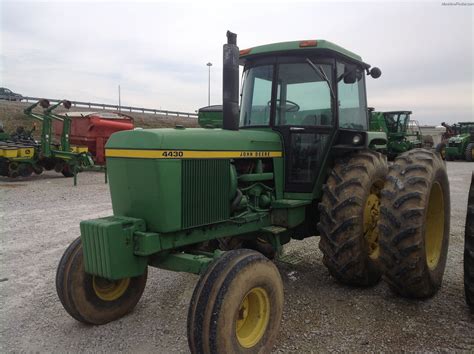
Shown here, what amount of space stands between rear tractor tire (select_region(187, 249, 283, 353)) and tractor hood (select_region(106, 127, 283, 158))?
94 cm

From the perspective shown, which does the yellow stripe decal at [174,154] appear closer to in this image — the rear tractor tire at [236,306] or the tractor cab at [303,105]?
the tractor cab at [303,105]

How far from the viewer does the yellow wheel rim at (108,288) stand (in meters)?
3.63

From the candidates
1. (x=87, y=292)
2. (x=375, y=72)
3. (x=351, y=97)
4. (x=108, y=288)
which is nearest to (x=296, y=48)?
(x=351, y=97)

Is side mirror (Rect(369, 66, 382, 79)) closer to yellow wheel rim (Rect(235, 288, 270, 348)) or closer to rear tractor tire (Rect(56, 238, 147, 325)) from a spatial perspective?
yellow wheel rim (Rect(235, 288, 270, 348))

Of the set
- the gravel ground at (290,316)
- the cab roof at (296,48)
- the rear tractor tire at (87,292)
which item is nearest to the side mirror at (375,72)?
the cab roof at (296,48)

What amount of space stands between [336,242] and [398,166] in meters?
0.97

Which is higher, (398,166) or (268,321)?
(398,166)

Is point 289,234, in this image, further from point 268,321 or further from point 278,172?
point 268,321

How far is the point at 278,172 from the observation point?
436cm

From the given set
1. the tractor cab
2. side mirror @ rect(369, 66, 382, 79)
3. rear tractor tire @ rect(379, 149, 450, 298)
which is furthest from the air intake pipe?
side mirror @ rect(369, 66, 382, 79)

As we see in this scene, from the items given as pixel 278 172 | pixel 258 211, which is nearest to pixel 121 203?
pixel 258 211

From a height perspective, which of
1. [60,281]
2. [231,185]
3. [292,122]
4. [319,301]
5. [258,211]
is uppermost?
[292,122]

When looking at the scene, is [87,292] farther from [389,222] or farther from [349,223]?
[389,222]

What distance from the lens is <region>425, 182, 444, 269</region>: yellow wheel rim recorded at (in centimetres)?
442
